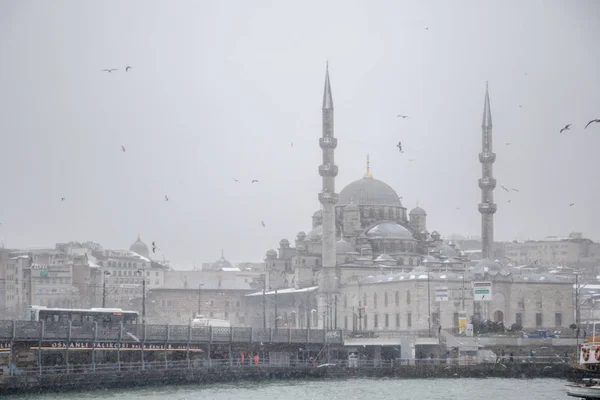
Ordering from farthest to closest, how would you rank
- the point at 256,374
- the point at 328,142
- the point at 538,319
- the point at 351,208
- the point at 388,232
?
the point at 351,208 → the point at 388,232 → the point at 328,142 → the point at 538,319 → the point at 256,374

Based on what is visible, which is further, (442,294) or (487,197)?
(487,197)

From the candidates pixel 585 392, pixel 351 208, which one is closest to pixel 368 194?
pixel 351 208

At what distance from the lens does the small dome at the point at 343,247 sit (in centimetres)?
11038

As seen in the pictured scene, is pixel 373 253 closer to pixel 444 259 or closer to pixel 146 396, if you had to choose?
pixel 444 259

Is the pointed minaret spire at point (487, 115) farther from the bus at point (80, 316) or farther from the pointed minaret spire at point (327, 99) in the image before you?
the bus at point (80, 316)

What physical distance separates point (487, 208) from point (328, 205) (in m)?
13.6

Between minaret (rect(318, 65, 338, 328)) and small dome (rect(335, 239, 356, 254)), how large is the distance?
6.68 meters

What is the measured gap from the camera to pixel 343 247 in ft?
364

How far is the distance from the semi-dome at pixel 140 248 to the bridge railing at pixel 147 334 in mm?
98228

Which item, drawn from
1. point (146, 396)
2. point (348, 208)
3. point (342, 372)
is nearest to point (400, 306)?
point (348, 208)

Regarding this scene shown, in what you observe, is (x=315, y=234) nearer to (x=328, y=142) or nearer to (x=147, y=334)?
(x=328, y=142)

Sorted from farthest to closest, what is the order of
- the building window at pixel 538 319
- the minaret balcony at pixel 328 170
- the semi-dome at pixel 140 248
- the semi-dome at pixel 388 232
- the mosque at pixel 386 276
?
the semi-dome at pixel 140 248
the semi-dome at pixel 388 232
the minaret balcony at pixel 328 170
the building window at pixel 538 319
the mosque at pixel 386 276

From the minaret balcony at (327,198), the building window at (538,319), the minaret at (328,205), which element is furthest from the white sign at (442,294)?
the minaret balcony at (327,198)

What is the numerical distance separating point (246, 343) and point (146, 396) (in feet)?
44.0
